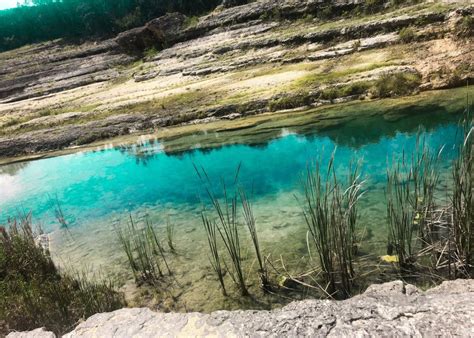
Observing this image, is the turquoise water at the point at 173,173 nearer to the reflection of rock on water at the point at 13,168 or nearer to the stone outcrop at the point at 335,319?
the reflection of rock on water at the point at 13,168

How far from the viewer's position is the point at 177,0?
189 ft

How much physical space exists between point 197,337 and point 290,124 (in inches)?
455

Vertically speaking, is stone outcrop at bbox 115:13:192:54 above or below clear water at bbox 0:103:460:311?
above

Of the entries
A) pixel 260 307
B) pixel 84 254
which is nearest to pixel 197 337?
pixel 260 307

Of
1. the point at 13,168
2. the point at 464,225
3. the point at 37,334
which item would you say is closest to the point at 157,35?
the point at 13,168

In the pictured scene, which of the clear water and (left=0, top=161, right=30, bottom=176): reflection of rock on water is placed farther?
(left=0, top=161, right=30, bottom=176): reflection of rock on water

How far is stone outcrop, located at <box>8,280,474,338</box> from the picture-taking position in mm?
3170

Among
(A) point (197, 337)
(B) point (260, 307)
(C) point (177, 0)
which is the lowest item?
(B) point (260, 307)

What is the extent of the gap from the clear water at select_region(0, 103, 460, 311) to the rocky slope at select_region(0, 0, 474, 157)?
11.2 feet

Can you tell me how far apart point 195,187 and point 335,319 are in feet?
25.1

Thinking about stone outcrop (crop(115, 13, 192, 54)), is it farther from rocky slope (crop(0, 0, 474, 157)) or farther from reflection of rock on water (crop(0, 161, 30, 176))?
reflection of rock on water (crop(0, 161, 30, 176))

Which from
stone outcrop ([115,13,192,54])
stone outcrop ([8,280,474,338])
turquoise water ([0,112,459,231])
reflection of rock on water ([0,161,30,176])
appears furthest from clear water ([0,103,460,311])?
A: stone outcrop ([115,13,192,54])

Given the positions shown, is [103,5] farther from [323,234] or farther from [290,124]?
[323,234]

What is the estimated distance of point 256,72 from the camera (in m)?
23.0
